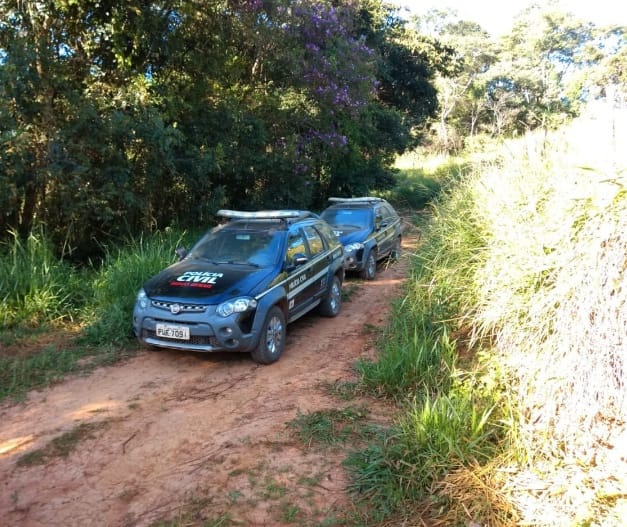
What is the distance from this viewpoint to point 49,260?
788 centimetres

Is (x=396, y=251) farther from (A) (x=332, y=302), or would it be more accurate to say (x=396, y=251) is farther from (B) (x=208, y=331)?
(B) (x=208, y=331)

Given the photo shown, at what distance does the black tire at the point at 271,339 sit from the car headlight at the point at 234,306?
313 mm

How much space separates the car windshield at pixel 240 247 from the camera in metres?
6.52

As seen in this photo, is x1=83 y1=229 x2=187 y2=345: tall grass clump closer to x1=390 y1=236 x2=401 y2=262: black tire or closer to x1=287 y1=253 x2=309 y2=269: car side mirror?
x1=287 y1=253 x2=309 y2=269: car side mirror

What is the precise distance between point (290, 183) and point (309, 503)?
10.6 meters

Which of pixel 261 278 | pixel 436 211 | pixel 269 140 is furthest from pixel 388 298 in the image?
pixel 269 140

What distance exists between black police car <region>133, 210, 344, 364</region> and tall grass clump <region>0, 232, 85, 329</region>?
1834 millimetres

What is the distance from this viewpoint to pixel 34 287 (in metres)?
7.26

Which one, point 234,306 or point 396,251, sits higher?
point 234,306

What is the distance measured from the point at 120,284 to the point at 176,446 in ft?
12.7

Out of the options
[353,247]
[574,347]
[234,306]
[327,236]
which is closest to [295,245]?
[327,236]

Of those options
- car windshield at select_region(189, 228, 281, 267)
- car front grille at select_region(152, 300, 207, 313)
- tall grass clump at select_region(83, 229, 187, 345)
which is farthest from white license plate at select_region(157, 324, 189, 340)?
car windshield at select_region(189, 228, 281, 267)

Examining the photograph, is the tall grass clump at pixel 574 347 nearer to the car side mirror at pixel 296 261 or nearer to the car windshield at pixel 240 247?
the car side mirror at pixel 296 261

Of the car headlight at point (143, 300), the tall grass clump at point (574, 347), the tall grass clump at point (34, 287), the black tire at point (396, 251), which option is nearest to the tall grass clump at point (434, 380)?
the tall grass clump at point (574, 347)
